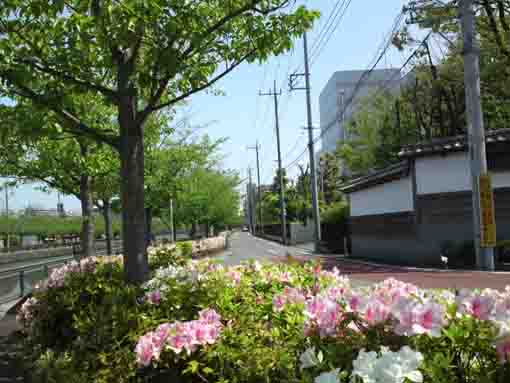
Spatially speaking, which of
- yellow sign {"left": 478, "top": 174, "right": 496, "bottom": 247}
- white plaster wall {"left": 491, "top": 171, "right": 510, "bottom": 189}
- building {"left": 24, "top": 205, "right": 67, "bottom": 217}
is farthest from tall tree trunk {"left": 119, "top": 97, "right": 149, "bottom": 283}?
building {"left": 24, "top": 205, "right": 67, "bottom": 217}

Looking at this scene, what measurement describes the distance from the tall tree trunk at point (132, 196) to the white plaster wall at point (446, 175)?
1396 cm

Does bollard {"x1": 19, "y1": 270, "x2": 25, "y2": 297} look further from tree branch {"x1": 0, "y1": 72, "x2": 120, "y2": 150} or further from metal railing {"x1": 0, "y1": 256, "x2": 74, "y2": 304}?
tree branch {"x1": 0, "y1": 72, "x2": 120, "y2": 150}

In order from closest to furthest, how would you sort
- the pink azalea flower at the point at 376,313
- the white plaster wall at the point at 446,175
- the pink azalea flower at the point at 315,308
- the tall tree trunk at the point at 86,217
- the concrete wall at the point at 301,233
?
the pink azalea flower at the point at 376,313 < the pink azalea flower at the point at 315,308 < the tall tree trunk at the point at 86,217 < the white plaster wall at the point at 446,175 < the concrete wall at the point at 301,233

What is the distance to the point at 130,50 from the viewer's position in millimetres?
6438

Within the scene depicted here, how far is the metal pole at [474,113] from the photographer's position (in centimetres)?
934

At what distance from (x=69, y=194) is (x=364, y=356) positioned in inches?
584

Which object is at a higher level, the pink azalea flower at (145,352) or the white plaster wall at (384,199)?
the white plaster wall at (384,199)

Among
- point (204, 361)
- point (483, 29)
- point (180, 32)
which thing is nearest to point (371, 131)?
point (483, 29)

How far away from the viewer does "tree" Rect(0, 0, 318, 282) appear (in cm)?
505

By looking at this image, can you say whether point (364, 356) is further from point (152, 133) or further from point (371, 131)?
point (371, 131)

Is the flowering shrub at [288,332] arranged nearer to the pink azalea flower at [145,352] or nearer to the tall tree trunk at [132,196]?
the pink azalea flower at [145,352]

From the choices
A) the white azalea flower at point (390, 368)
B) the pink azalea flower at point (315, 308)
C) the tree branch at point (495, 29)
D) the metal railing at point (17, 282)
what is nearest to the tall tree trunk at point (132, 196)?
the pink azalea flower at point (315, 308)

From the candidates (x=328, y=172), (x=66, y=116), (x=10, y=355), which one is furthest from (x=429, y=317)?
(x=328, y=172)

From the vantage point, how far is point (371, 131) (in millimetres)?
38656
